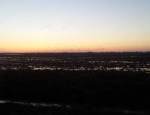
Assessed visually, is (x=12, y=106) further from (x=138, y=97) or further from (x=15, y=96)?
(x=138, y=97)

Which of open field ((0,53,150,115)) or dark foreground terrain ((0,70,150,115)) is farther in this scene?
open field ((0,53,150,115))

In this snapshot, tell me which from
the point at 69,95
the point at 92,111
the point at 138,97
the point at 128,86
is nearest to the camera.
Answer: the point at 92,111

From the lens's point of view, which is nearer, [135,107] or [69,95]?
[135,107]

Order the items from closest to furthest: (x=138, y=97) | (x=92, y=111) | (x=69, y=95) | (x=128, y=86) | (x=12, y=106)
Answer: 1. (x=92, y=111)
2. (x=12, y=106)
3. (x=138, y=97)
4. (x=69, y=95)
5. (x=128, y=86)

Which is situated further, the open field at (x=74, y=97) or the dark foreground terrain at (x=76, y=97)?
the open field at (x=74, y=97)

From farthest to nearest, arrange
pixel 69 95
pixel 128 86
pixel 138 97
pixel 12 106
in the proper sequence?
pixel 128 86
pixel 69 95
pixel 138 97
pixel 12 106

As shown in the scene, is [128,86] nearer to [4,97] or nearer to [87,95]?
[87,95]

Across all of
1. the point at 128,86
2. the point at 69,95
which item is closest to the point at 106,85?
the point at 128,86

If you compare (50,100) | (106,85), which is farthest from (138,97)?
(50,100)

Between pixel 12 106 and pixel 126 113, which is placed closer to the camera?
pixel 126 113
